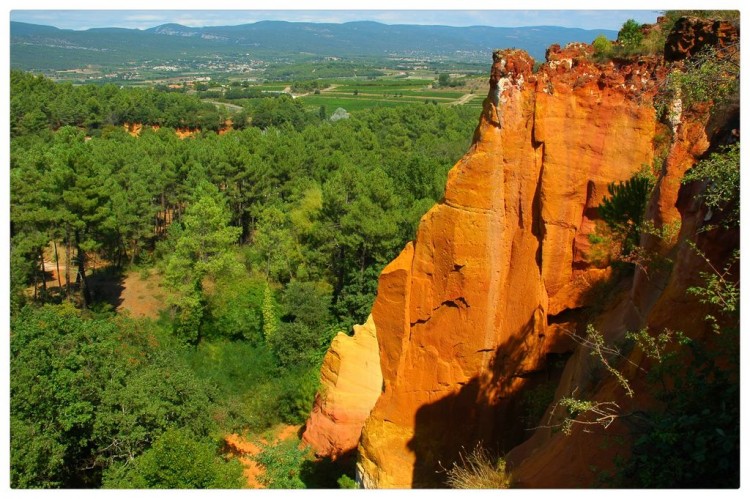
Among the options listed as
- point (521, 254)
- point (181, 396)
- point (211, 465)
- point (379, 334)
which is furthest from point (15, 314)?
point (521, 254)

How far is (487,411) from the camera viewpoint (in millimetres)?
13156

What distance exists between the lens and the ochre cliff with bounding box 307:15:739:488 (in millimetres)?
12180

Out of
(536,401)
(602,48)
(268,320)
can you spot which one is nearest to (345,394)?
(536,401)

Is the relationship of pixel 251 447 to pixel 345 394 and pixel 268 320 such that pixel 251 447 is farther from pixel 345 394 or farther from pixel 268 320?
pixel 268 320

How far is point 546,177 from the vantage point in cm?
1243

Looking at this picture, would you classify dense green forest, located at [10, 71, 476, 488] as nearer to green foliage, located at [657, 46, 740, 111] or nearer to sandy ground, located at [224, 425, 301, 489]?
sandy ground, located at [224, 425, 301, 489]

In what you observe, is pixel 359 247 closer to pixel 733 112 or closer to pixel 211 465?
pixel 211 465

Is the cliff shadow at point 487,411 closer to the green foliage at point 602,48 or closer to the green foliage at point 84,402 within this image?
the green foliage at point 602,48

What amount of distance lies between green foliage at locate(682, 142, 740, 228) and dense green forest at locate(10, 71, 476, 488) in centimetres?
1406

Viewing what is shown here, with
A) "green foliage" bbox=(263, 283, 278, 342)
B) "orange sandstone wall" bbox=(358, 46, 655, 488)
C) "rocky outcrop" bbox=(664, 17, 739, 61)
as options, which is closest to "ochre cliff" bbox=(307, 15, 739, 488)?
"orange sandstone wall" bbox=(358, 46, 655, 488)

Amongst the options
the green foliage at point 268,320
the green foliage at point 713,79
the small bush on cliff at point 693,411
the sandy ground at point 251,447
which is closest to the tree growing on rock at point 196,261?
the green foliage at point 268,320

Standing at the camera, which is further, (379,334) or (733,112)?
(379,334)

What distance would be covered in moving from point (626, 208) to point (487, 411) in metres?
5.32

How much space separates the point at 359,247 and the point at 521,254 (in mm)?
18703
